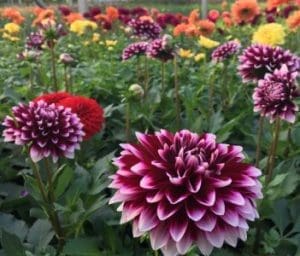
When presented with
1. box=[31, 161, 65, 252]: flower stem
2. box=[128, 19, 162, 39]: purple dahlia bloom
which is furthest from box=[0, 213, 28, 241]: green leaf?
box=[128, 19, 162, 39]: purple dahlia bloom

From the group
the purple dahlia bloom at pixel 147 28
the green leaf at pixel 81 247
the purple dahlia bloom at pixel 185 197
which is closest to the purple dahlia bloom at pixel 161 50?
the purple dahlia bloom at pixel 147 28

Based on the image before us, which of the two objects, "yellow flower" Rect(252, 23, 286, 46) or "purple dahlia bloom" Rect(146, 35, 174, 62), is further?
"yellow flower" Rect(252, 23, 286, 46)

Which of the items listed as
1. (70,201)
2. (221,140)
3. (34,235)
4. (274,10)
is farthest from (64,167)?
(274,10)

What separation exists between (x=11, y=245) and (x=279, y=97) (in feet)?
2.56

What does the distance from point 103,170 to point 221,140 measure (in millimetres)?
538

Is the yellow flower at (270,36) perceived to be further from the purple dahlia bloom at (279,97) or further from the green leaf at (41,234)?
the green leaf at (41,234)

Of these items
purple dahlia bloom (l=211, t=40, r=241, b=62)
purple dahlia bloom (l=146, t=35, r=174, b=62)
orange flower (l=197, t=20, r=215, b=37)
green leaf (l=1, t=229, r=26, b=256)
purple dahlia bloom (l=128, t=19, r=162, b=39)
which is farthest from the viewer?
orange flower (l=197, t=20, r=215, b=37)

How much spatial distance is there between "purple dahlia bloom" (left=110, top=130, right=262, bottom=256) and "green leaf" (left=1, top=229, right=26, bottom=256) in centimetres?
46

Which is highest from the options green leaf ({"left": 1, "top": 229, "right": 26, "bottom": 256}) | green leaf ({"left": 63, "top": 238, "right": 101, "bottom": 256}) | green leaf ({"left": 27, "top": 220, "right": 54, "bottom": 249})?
green leaf ({"left": 1, "top": 229, "right": 26, "bottom": 256})

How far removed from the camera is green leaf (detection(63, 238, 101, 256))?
1.41m

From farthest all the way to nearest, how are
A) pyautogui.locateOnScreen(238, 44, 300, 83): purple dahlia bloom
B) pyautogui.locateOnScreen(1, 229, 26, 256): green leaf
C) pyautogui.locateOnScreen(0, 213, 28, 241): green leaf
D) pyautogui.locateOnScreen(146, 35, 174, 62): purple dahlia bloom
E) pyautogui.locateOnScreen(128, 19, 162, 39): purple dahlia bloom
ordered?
1. pyautogui.locateOnScreen(128, 19, 162, 39): purple dahlia bloom
2. pyautogui.locateOnScreen(146, 35, 174, 62): purple dahlia bloom
3. pyautogui.locateOnScreen(238, 44, 300, 83): purple dahlia bloom
4. pyautogui.locateOnScreen(0, 213, 28, 241): green leaf
5. pyautogui.locateOnScreen(1, 229, 26, 256): green leaf

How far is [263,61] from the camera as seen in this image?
1.95m

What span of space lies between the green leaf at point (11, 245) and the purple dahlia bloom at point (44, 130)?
193 millimetres

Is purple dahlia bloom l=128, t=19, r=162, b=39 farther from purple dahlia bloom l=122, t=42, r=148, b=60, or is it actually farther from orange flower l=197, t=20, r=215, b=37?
orange flower l=197, t=20, r=215, b=37
